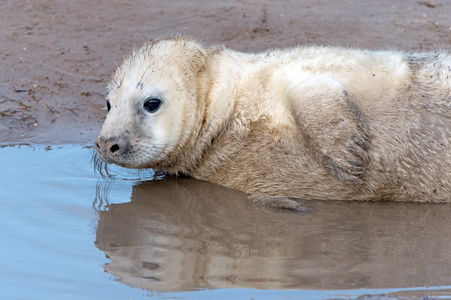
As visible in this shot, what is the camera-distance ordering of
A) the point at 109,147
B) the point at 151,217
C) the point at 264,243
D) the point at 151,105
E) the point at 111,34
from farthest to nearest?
the point at 111,34
the point at 151,105
the point at 109,147
the point at 151,217
the point at 264,243

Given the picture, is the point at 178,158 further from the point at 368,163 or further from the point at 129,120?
the point at 368,163

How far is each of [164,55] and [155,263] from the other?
2.08m

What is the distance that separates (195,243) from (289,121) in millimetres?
1306

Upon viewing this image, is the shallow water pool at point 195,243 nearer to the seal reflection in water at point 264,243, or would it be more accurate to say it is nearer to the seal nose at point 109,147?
the seal reflection in water at point 264,243

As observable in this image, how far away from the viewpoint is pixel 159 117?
208 inches

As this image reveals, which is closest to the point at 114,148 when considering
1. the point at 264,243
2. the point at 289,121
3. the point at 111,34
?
the point at 289,121

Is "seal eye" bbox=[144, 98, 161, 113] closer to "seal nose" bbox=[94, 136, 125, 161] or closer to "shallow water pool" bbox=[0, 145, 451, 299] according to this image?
"seal nose" bbox=[94, 136, 125, 161]

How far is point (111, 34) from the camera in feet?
26.9

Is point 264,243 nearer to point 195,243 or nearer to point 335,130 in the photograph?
point 195,243

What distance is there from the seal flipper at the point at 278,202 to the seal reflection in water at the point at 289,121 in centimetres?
1

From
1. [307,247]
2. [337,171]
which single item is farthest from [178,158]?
[307,247]

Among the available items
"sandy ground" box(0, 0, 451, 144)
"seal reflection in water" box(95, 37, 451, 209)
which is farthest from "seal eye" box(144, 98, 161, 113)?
"sandy ground" box(0, 0, 451, 144)

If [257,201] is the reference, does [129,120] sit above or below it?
above

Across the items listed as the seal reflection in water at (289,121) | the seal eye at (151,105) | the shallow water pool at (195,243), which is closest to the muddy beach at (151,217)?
the shallow water pool at (195,243)
